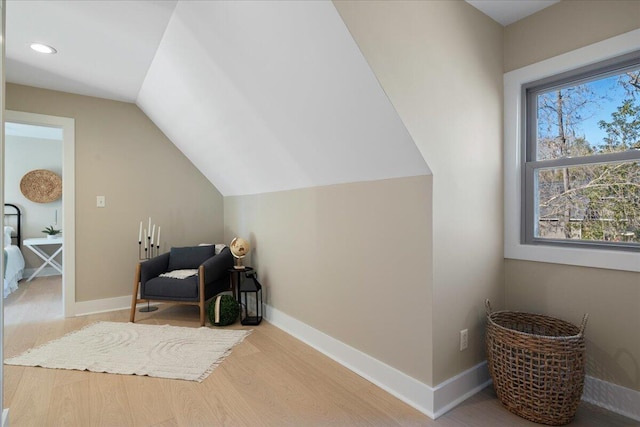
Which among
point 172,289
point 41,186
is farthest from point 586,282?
point 41,186

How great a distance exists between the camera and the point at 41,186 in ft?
18.1

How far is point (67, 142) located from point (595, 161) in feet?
14.2

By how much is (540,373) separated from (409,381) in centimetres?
63

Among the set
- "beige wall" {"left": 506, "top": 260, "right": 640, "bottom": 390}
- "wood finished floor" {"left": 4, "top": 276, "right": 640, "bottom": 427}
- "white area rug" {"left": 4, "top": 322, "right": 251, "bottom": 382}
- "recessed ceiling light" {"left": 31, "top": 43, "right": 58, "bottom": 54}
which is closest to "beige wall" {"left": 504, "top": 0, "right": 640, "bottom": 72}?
"beige wall" {"left": 506, "top": 260, "right": 640, "bottom": 390}

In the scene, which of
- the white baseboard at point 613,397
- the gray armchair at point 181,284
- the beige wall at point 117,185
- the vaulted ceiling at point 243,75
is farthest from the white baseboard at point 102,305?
the white baseboard at point 613,397

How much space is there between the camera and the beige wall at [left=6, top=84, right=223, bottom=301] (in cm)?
332

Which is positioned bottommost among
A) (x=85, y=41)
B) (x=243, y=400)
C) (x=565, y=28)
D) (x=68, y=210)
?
(x=243, y=400)

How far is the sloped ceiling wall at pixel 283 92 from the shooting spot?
1546 mm

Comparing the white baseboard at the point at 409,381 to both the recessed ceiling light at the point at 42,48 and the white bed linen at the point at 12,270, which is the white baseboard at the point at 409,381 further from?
the white bed linen at the point at 12,270

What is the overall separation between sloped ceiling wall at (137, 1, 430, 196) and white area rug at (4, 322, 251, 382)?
4.54 feet

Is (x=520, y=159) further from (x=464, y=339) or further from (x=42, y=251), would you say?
(x=42, y=251)

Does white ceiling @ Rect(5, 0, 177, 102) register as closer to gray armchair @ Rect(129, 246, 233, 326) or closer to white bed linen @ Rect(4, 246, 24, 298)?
gray armchair @ Rect(129, 246, 233, 326)

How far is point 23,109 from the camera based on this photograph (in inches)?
122

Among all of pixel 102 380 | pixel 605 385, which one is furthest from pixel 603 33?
pixel 102 380
